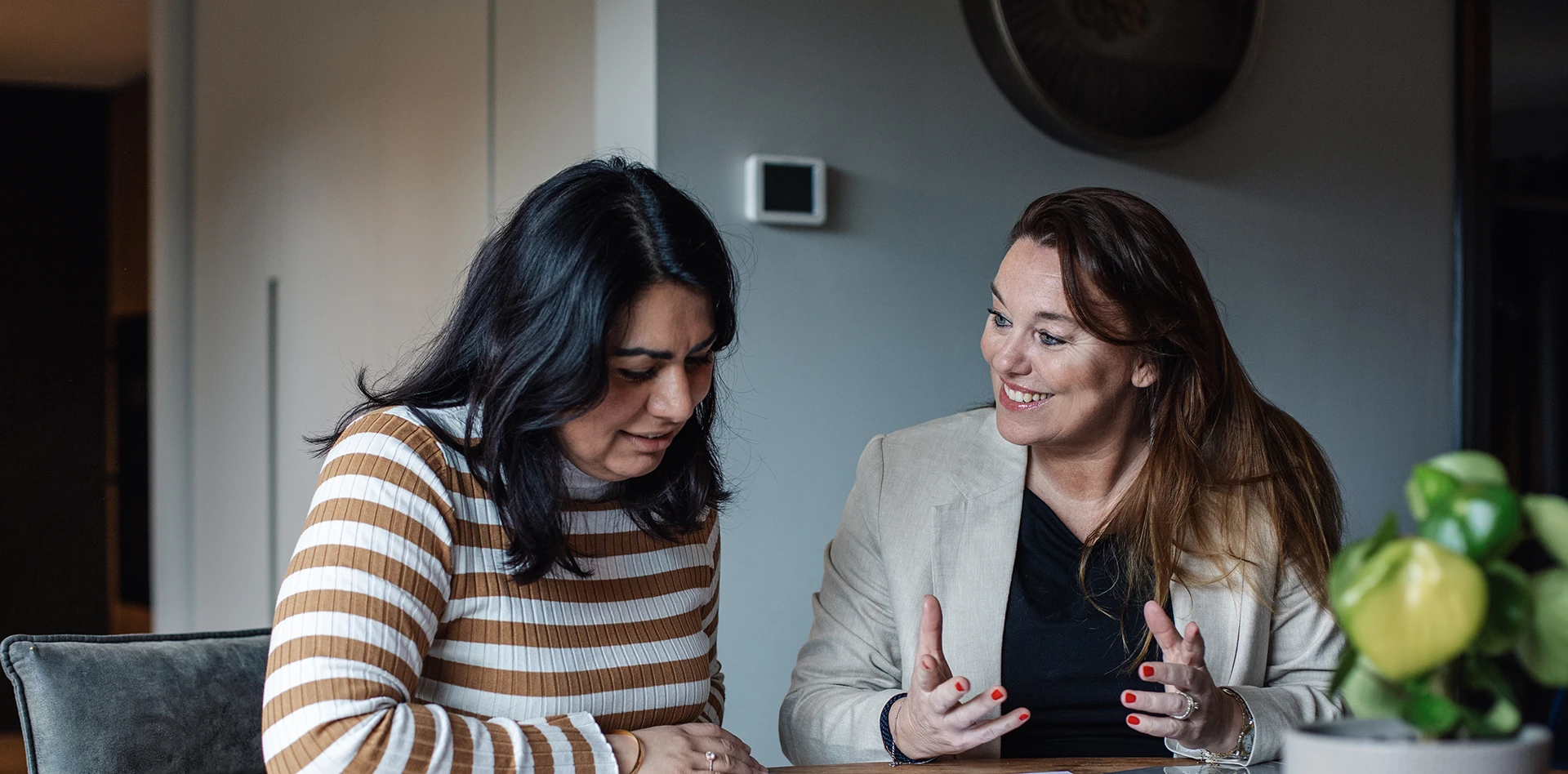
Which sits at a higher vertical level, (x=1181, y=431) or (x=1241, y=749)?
(x=1181, y=431)

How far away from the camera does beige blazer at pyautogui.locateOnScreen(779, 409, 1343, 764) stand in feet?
5.83

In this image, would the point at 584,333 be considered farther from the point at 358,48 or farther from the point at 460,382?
the point at 358,48

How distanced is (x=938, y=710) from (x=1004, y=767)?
0.39 ft

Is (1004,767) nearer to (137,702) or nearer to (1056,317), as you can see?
(1056,317)

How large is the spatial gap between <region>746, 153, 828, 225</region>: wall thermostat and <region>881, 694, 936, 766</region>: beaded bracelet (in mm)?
955

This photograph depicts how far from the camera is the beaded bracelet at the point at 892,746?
61.3 inches

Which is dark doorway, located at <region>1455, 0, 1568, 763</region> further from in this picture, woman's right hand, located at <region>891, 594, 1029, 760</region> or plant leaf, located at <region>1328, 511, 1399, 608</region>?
plant leaf, located at <region>1328, 511, 1399, 608</region>

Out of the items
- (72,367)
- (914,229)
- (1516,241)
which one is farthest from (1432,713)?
(72,367)

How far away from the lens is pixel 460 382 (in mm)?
1419

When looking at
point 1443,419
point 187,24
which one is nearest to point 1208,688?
point 1443,419

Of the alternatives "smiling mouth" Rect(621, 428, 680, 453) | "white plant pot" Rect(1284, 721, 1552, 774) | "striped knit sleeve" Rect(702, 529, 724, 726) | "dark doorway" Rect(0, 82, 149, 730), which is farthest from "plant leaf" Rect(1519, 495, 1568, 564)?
"dark doorway" Rect(0, 82, 149, 730)

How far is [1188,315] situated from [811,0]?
36.8 inches

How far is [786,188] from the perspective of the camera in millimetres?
2312

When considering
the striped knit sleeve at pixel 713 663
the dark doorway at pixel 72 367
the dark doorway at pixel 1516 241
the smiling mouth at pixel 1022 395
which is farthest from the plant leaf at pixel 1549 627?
the dark doorway at pixel 72 367
